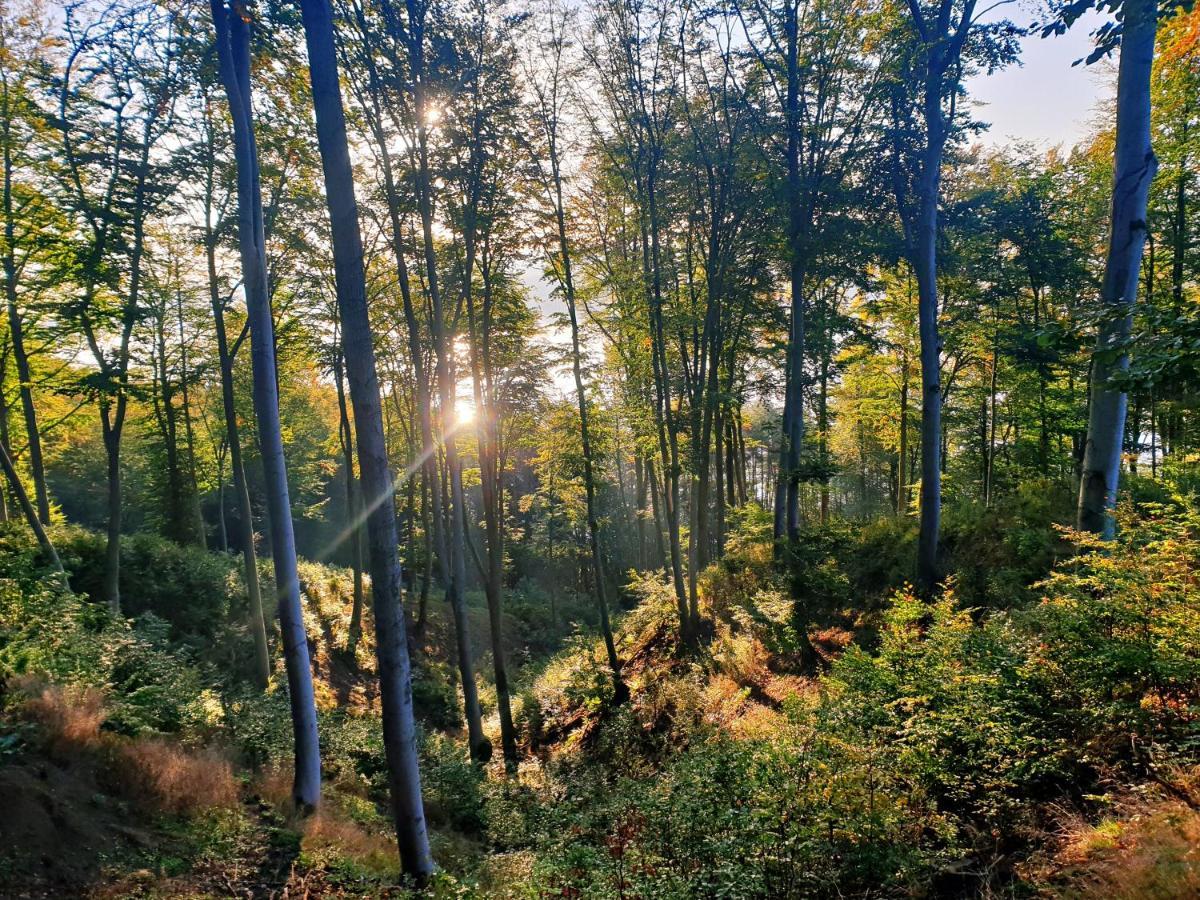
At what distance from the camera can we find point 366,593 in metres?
23.1

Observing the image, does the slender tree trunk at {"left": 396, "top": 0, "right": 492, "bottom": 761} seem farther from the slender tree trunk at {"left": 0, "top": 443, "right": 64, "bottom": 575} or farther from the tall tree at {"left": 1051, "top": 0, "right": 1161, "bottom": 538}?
the tall tree at {"left": 1051, "top": 0, "right": 1161, "bottom": 538}

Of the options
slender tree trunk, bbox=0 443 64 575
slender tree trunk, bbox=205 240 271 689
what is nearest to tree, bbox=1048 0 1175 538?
slender tree trunk, bbox=205 240 271 689

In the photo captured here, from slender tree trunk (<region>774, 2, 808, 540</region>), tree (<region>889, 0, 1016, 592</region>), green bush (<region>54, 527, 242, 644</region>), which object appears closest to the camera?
tree (<region>889, 0, 1016, 592</region>)

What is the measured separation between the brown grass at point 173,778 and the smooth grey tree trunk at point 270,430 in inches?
34.7

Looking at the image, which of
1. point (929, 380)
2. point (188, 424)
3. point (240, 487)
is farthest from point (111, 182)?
point (929, 380)

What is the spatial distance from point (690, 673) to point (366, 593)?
A: 15698 millimetres

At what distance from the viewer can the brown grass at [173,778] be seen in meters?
6.26

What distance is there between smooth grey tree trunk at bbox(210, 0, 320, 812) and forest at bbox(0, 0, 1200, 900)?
0.22 feet

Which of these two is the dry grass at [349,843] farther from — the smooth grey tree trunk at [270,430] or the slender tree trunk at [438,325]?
the slender tree trunk at [438,325]

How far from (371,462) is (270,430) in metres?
2.69

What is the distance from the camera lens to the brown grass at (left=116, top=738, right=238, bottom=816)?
6258 millimetres

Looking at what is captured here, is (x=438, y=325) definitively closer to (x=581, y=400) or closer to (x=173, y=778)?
(x=581, y=400)

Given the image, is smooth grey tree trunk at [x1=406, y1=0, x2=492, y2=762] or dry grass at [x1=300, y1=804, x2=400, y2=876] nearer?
dry grass at [x1=300, y1=804, x2=400, y2=876]

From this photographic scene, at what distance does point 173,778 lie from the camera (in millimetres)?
6535
